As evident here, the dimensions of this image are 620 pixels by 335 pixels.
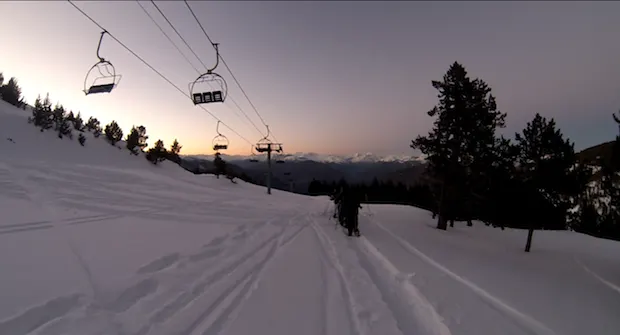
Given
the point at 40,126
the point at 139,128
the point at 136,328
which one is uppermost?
the point at 139,128

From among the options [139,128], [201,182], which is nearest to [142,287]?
[201,182]

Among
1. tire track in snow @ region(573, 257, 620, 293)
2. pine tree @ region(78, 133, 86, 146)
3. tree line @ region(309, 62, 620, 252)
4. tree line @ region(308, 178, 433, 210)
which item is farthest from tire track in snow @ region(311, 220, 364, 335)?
tree line @ region(308, 178, 433, 210)

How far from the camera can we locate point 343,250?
11.4m

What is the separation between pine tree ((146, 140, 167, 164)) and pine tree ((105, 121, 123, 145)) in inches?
123

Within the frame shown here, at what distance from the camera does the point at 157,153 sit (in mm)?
34031

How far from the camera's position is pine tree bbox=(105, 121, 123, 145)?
31117mm

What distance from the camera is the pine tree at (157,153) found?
3275cm

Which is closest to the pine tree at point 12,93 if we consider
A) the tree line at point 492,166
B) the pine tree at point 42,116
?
the pine tree at point 42,116

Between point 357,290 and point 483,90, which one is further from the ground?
point 483,90

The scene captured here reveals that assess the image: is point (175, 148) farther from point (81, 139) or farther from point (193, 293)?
point (193, 293)

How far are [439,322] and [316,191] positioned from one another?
68.8m

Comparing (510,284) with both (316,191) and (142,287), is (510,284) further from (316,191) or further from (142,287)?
(316,191)

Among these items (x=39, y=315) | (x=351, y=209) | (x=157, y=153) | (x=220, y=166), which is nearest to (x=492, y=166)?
(x=351, y=209)

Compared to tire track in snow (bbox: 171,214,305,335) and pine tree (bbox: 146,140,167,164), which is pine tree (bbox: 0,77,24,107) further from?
tire track in snow (bbox: 171,214,305,335)
